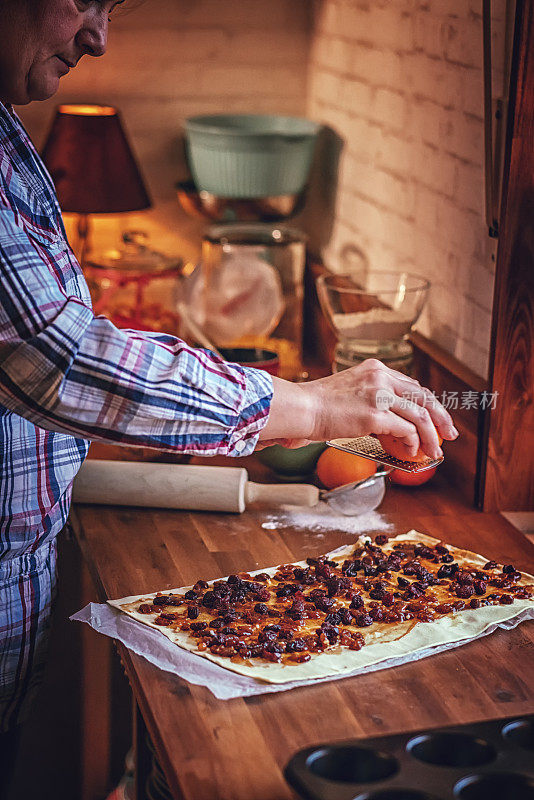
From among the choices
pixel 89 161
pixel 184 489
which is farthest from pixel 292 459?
pixel 89 161

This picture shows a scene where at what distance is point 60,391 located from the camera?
1018 millimetres

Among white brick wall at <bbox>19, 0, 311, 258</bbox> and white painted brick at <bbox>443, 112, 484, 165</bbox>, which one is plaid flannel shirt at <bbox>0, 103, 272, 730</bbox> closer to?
white painted brick at <bbox>443, 112, 484, 165</bbox>

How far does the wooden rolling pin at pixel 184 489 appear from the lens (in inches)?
63.6

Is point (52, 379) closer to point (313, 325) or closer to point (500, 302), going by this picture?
point (500, 302)

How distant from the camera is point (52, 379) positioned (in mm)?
1018

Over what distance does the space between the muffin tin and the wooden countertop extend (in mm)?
74

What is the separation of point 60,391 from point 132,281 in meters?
1.52

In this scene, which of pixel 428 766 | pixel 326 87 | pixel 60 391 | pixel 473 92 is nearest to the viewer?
pixel 428 766

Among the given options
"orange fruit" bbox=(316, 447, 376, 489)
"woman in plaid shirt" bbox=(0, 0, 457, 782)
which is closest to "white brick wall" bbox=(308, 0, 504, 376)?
"orange fruit" bbox=(316, 447, 376, 489)

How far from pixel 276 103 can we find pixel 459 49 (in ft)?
3.49

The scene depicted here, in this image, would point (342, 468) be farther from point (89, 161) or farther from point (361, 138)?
point (89, 161)

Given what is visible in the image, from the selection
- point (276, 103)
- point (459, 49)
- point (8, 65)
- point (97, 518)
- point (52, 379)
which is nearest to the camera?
point (52, 379)

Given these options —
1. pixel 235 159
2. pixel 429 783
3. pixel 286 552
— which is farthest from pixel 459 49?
pixel 429 783

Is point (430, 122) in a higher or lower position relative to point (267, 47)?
lower
